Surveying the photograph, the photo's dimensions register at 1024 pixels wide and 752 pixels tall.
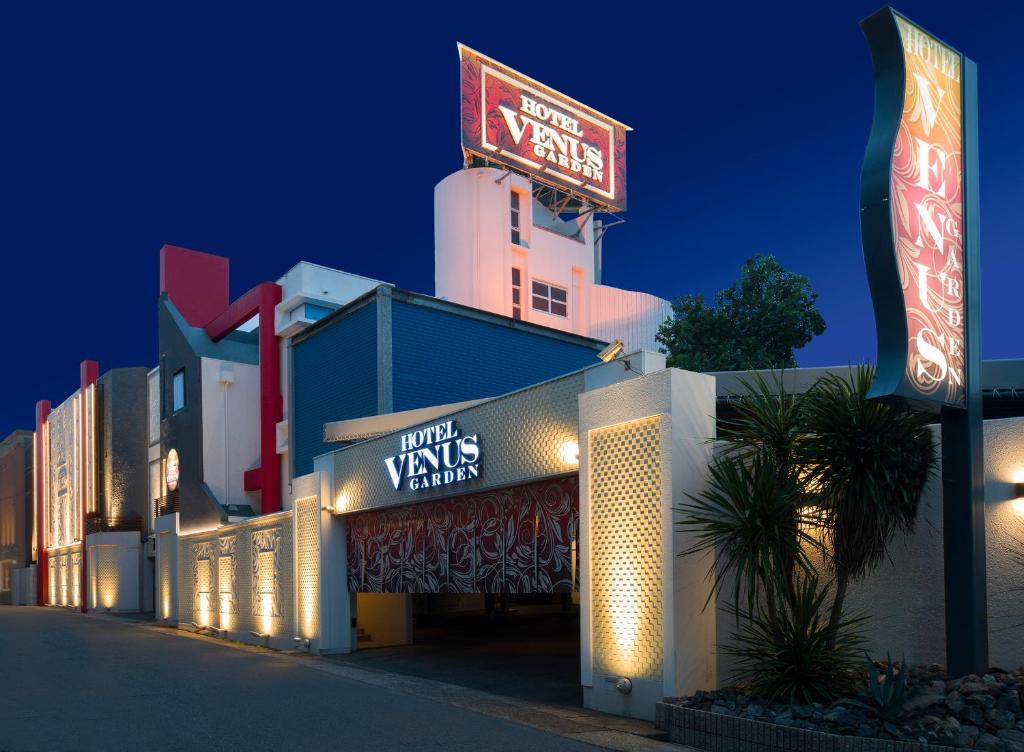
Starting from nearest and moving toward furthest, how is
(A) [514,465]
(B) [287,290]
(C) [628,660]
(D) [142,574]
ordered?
(C) [628,660]
(A) [514,465]
(B) [287,290]
(D) [142,574]

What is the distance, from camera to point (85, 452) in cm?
4462

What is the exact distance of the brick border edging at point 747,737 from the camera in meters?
8.27

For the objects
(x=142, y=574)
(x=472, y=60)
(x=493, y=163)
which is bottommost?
(x=142, y=574)

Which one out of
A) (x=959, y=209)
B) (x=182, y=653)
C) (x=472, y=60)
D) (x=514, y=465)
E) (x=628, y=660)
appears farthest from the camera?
(x=472, y=60)

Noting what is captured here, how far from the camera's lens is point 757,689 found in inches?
399

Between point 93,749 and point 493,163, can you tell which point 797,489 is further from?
point 493,163

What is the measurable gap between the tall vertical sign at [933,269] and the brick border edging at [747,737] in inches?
79.9

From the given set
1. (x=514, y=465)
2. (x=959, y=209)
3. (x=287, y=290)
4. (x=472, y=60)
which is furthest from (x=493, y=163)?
(x=959, y=209)

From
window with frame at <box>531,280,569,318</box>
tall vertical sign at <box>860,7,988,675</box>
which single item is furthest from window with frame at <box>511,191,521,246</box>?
tall vertical sign at <box>860,7,988,675</box>

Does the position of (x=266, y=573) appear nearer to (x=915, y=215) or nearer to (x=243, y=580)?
(x=243, y=580)

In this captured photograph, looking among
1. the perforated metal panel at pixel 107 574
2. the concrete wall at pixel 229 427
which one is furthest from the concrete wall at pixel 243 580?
the perforated metal panel at pixel 107 574

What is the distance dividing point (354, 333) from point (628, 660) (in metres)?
15.5

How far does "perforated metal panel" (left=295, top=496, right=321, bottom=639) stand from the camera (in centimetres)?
2088

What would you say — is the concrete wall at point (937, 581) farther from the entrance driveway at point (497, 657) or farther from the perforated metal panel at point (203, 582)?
the perforated metal panel at point (203, 582)
